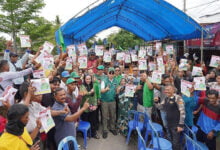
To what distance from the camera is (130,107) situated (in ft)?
15.1

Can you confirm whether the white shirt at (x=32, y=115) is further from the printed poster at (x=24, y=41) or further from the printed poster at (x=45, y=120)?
the printed poster at (x=24, y=41)

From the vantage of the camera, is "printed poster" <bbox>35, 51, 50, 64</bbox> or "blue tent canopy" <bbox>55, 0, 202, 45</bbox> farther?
"blue tent canopy" <bbox>55, 0, 202, 45</bbox>

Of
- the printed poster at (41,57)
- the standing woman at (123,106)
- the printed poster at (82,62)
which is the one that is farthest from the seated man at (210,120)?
the printed poster at (41,57)

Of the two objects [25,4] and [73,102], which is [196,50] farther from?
[25,4]

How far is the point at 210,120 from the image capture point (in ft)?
10.9

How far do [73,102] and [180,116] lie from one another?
1.90 meters

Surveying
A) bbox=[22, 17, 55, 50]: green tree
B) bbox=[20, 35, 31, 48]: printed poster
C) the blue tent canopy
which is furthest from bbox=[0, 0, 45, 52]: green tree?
bbox=[20, 35, 31, 48]: printed poster

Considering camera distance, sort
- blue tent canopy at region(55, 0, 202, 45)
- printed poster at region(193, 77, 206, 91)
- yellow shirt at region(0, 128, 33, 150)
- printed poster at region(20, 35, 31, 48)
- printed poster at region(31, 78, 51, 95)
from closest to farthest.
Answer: yellow shirt at region(0, 128, 33, 150), printed poster at region(31, 78, 51, 95), printed poster at region(193, 77, 206, 91), printed poster at region(20, 35, 31, 48), blue tent canopy at region(55, 0, 202, 45)

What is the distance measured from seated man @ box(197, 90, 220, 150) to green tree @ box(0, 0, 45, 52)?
17097 millimetres

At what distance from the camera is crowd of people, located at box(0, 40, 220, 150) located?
7.25 ft

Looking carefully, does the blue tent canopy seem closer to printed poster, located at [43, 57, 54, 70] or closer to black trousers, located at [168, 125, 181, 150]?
printed poster, located at [43, 57, 54, 70]

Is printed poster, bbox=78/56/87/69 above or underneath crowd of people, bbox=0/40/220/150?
above

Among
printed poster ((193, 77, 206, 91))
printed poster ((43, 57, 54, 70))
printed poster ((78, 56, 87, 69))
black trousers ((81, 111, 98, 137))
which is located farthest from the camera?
printed poster ((78, 56, 87, 69))

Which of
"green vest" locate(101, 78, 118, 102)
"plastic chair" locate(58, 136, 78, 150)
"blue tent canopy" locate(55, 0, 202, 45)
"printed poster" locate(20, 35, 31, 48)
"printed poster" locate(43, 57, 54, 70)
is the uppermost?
"blue tent canopy" locate(55, 0, 202, 45)
